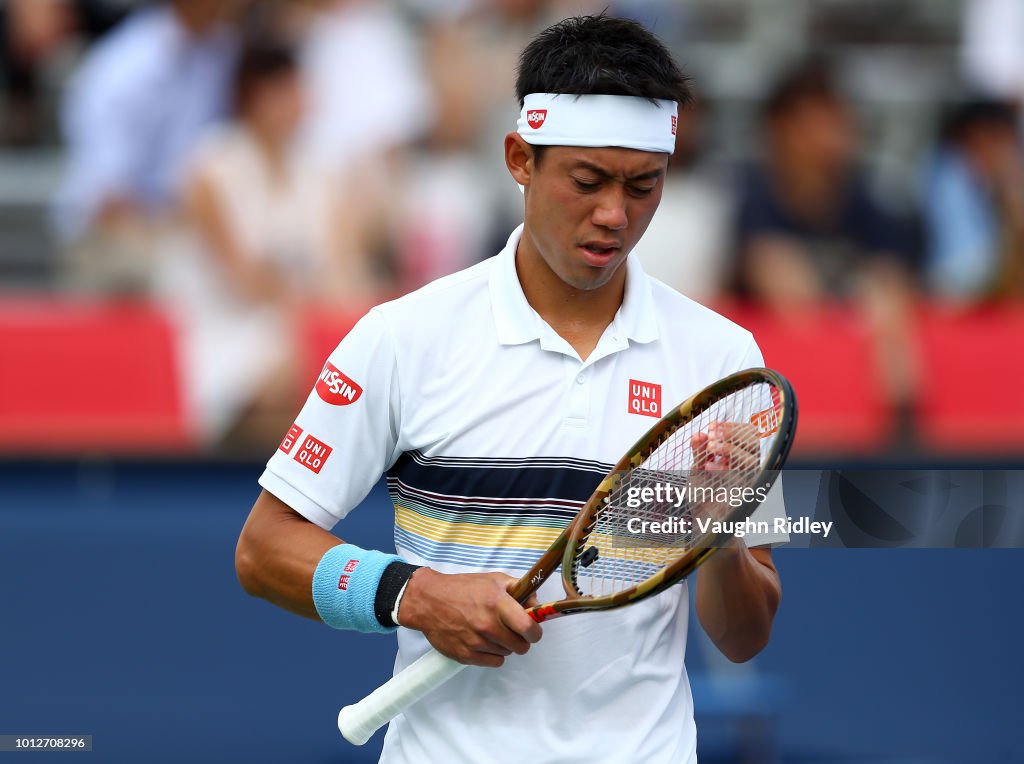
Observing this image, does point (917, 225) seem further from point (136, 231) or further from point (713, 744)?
point (136, 231)

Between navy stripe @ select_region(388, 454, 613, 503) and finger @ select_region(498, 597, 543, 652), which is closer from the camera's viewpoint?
finger @ select_region(498, 597, 543, 652)

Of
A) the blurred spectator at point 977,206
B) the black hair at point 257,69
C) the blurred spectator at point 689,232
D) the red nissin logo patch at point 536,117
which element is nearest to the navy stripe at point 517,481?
the red nissin logo patch at point 536,117

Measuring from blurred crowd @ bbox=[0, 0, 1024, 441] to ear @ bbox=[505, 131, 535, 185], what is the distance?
312cm

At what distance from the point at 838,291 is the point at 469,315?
153 inches

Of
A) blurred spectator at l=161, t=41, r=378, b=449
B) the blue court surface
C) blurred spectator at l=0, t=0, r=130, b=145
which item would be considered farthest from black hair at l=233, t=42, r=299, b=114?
the blue court surface

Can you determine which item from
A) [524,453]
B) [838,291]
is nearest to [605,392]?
[524,453]

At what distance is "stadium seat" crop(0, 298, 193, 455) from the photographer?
5598mm

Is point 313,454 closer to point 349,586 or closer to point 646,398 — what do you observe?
point 349,586

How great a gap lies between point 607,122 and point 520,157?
0.22m

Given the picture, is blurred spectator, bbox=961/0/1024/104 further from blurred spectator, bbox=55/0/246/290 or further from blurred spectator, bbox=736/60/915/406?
blurred spectator, bbox=55/0/246/290

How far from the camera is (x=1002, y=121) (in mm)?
6930

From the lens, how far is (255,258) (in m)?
5.91

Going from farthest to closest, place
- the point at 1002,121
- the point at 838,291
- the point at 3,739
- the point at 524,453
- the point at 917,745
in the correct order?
the point at 1002,121 < the point at 838,291 < the point at 917,745 < the point at 3,739 < the point at 524,453
